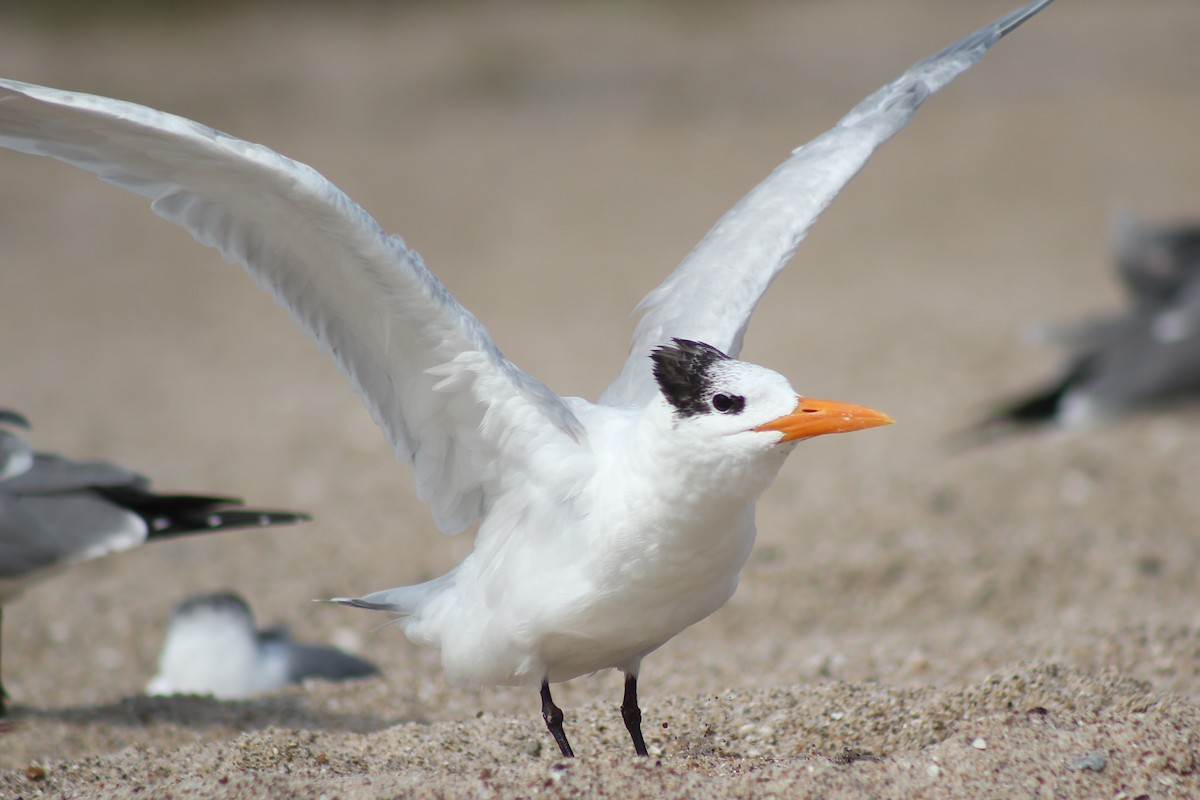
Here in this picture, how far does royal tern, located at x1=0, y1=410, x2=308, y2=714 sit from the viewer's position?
4.04m

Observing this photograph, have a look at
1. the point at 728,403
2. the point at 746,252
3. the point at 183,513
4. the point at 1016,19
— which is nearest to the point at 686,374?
the point at 728,403

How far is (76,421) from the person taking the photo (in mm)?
7570

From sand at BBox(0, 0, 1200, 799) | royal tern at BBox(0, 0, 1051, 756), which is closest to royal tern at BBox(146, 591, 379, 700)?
sand at BBox(0, 0, 1200, 799)

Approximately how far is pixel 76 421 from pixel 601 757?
5780 millimetres

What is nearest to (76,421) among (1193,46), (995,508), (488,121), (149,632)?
(149,632)

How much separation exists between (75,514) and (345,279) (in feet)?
5.51

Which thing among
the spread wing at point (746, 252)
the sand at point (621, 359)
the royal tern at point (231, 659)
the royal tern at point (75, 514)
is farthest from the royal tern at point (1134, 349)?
the royal tern at point (75, 514)

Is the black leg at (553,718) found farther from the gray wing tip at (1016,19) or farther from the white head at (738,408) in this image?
the gray wing tip at (1016,19)

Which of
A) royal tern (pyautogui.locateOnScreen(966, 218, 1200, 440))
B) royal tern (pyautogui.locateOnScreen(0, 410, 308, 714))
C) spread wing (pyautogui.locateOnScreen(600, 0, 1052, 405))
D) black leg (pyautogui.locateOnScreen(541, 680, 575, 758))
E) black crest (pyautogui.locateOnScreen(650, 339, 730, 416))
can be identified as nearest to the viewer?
black crest (pyautogui.locateOnScreen(650, 339, 730, 416))

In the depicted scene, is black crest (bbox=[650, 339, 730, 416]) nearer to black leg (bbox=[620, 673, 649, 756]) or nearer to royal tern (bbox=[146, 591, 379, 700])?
black leg (bbox=[620, 673, 649, 756])

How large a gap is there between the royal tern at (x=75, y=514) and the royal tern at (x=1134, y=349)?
3687 millimetres

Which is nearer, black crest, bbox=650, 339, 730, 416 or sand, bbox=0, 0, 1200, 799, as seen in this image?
black crest, bbox=650, 339, 730, 416

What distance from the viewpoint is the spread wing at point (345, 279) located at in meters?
2.75

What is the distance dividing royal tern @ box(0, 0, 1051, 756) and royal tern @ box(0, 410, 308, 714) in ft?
3.61
